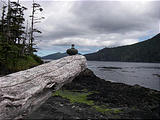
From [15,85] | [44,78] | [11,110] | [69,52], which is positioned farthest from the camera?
[69,52]

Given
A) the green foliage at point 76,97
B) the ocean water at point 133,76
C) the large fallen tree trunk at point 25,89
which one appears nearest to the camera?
the large fallen tree trunk at point 25,89

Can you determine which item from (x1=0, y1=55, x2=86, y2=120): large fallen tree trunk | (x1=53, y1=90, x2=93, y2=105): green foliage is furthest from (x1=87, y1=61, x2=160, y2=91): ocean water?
(x1=0, y1=55, x2=86, y2=120): large fallen tree trunk

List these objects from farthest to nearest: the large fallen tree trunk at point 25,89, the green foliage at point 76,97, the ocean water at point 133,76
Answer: the ocean water at point 133,76, the green foliage at point 76,97, the large fallen tree trunk at point 25,89

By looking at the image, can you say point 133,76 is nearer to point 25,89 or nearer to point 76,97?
point 76,97

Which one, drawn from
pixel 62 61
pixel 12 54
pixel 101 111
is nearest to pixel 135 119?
pixel 101 111

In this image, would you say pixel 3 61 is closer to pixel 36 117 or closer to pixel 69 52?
pixel 69 52

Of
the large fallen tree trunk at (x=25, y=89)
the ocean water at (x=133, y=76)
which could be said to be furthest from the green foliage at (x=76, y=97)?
the ocean water at (x=133, y=76)

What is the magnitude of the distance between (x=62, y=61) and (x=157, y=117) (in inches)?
261

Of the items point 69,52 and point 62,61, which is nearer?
point 62,61

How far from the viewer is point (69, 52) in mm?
10133

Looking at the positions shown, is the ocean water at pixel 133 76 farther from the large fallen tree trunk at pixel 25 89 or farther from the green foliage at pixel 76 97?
the large fallen tree trunk at pixel 25 89

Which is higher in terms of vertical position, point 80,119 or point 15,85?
point 15,85

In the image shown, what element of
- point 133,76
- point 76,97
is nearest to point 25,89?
point 76,97

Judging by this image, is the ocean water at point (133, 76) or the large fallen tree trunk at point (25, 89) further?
the ocean water at point (133, 76)
